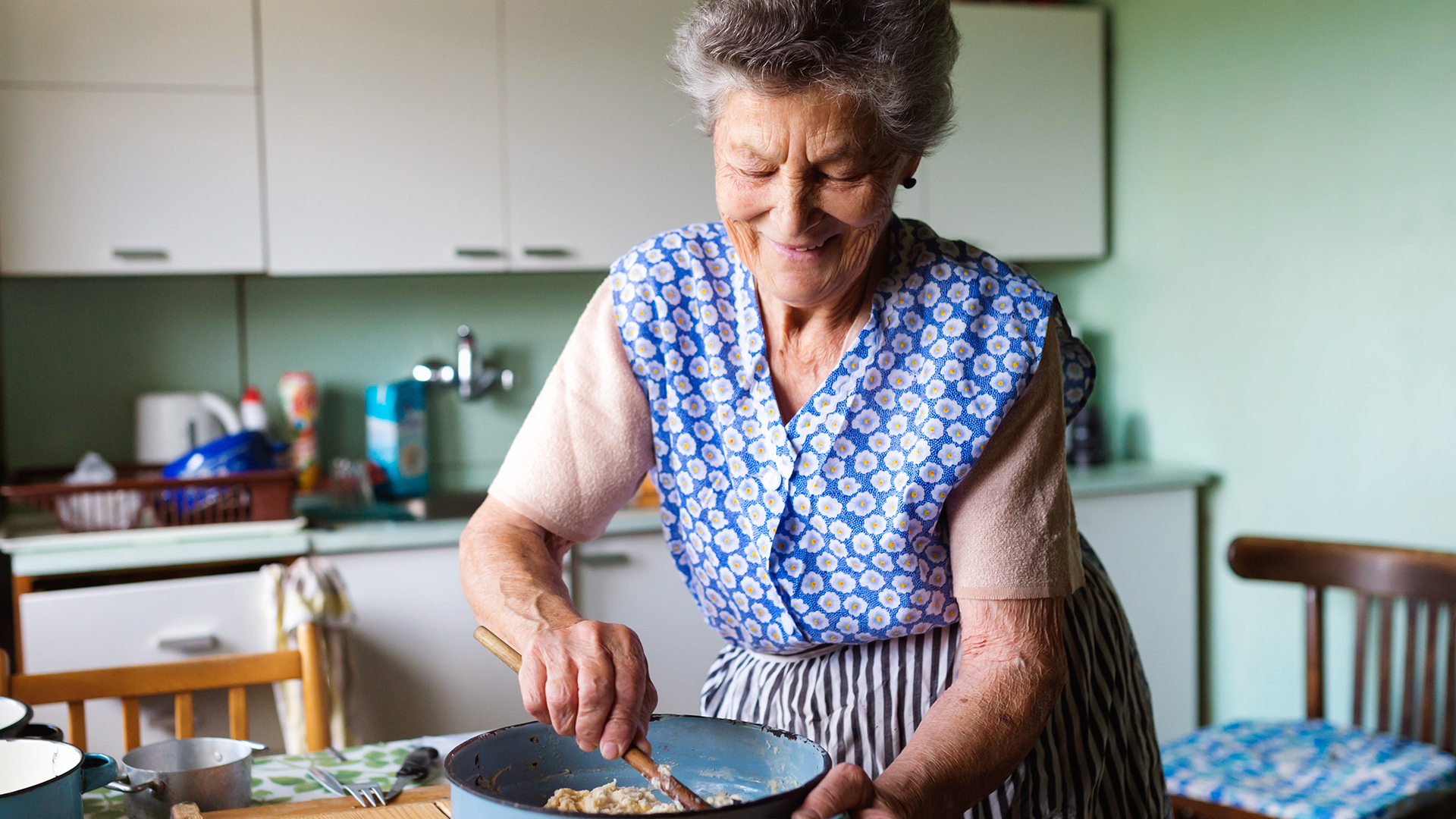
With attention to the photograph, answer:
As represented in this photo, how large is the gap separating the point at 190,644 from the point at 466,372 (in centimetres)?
96

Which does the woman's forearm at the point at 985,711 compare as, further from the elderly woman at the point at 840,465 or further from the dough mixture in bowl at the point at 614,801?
the dough mixture in bowl at the point at 614,801

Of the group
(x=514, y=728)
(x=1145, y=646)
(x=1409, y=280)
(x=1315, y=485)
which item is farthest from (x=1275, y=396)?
(x=514, y=728)

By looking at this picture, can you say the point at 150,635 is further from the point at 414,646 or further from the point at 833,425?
the point at 833,425

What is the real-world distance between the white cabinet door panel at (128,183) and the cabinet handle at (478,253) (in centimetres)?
41

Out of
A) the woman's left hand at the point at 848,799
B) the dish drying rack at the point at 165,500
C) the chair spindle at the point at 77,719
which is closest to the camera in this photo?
the woman's left hand at the point at 848,799

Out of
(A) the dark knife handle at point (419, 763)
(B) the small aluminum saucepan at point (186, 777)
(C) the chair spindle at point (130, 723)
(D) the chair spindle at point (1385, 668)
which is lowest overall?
(D) the chair spindle at point (1385, 668)

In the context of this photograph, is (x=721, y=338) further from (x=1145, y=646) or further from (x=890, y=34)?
(x=1145, y=646)

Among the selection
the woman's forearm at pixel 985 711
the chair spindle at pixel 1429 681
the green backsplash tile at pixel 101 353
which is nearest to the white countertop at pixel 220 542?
the green backsplash tile at pixel 101 353

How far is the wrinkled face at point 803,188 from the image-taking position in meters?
0.92

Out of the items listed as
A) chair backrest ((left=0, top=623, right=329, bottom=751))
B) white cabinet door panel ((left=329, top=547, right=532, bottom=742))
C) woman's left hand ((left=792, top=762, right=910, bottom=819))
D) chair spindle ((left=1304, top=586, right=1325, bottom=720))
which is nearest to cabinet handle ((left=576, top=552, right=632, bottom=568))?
white cabinet door panel ((left=329, top=547, right=532, bottom=742))

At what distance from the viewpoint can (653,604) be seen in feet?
7.96

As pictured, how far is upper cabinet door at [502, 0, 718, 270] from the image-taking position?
2576 millimetres

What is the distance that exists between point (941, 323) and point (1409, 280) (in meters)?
1.63

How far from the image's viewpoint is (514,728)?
0.84 meters
